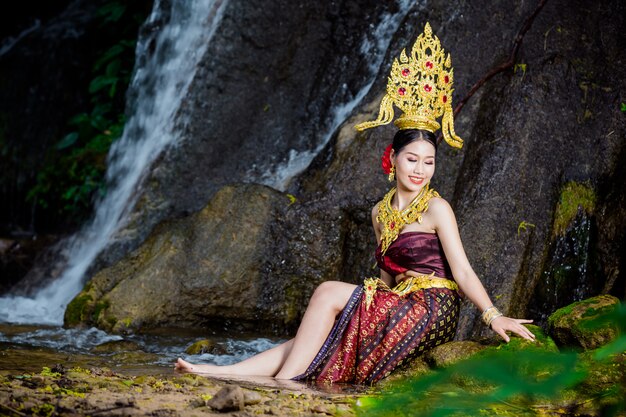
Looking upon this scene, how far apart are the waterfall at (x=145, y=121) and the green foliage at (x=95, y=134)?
562 millimetres

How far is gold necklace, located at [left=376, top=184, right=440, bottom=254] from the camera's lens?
4.28 m

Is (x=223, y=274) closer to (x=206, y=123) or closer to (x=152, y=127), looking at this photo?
(x=206, y=123)

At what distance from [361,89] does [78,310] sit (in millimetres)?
3390

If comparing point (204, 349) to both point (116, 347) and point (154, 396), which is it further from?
point (154, 396)

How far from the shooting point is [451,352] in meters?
3.85

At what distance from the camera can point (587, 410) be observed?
9.97 feet

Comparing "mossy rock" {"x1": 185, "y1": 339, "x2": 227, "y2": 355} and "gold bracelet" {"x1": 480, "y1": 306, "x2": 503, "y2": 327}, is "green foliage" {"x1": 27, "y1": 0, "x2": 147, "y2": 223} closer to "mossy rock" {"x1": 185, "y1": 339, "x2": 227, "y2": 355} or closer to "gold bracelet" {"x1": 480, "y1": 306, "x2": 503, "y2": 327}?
"mossy rock" {"x1": 185, "y1": 339, "x2": 227, "y2": 355}

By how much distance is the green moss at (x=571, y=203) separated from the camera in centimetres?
545

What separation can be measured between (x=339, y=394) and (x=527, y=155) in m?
2.77

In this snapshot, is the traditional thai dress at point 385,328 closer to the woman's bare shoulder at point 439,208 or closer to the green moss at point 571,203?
the woman's bare shoulder at point 439,208

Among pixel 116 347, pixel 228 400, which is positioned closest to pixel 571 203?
pixel 116 347

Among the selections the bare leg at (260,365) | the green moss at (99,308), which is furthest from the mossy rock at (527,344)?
the green moss at (99,308)

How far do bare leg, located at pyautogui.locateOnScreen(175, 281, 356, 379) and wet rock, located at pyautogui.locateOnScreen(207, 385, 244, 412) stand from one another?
1195 mm

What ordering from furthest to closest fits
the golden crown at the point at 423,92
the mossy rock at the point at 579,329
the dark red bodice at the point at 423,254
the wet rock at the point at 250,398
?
the golden crown at the point at 423,92 < the dark red bodice at the point at 423,254 < the mossy rock at the point at 579,329 < the wet rock at the point at 250,398
